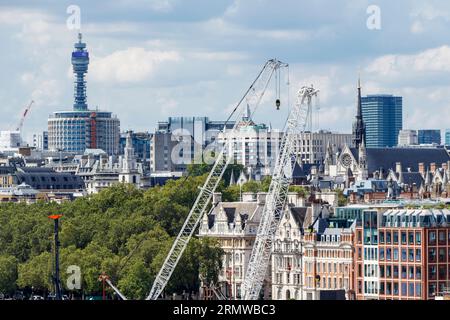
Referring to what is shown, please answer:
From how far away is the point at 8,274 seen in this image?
328 feet

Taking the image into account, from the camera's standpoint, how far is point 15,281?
100000mm

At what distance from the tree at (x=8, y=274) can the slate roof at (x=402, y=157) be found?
68.8 metres

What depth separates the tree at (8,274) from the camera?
99.0m

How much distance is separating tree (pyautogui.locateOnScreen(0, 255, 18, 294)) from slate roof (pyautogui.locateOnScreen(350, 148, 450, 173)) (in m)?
68.8

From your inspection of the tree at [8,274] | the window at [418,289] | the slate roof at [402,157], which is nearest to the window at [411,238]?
the window at [418,289]

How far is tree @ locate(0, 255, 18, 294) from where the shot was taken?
9900cm

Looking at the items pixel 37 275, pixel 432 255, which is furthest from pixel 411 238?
pixel 37 275

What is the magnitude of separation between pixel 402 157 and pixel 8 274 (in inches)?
2974

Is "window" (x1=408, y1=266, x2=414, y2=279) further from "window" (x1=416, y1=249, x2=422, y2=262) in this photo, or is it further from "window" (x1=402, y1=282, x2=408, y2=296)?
"window" (x1=416, y1=249, x2=422, y2=262)

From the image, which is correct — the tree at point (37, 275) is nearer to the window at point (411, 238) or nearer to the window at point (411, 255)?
the window at point (411, 238)

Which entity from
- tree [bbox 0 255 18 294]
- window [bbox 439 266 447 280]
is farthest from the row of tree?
window [bbox 439 266 447 280]

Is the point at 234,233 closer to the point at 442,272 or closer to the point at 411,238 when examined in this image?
the point at 411,238

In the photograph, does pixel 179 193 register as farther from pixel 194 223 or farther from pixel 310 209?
pixel 310 209
